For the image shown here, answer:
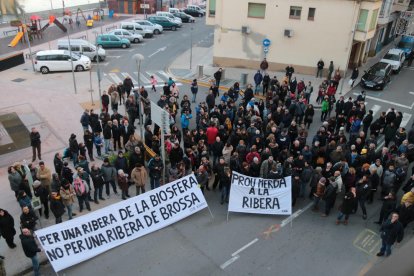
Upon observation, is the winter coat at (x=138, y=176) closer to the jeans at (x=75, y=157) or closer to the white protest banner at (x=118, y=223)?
the white protest banner at (x=118, y=223)

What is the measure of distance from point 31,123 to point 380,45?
1228 inches

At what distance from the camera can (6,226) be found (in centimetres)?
995

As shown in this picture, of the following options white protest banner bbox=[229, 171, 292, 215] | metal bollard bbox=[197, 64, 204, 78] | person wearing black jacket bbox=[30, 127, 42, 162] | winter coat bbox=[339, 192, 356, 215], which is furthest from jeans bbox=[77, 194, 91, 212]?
metal bollard bbox=[197, 64, 204, 78]

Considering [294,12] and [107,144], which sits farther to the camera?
[294,12]

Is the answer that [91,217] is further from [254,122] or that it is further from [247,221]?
[254,122]

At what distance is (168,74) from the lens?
91.0 ft

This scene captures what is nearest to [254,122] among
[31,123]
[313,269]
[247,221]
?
[247,221]

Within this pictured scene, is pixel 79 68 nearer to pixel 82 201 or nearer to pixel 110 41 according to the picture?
pixel 110 41

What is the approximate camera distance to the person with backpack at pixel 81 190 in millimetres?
11523

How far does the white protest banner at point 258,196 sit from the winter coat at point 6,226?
6.07 metres

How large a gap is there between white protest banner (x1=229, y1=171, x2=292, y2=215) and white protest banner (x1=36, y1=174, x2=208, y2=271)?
1.07 meters

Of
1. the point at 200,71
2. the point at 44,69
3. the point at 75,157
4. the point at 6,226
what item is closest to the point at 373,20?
the point at 200,71

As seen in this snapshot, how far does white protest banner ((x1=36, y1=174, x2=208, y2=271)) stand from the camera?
32.1 ft

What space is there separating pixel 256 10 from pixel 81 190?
20.1m
